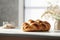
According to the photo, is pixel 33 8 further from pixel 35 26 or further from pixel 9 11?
pixel 35 26

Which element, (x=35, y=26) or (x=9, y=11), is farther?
(x=9, y=11)

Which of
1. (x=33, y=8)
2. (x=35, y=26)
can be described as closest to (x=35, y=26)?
(x=35, y=26)

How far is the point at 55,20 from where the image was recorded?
912 mm

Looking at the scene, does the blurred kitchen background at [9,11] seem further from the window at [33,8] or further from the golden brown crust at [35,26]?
the golden brown crust at [35,26]

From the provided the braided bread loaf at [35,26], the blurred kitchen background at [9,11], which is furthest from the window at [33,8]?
the braided bread loaf at [35,26]

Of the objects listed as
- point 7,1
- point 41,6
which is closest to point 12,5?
point 7,1

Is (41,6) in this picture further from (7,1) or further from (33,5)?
(7,1)

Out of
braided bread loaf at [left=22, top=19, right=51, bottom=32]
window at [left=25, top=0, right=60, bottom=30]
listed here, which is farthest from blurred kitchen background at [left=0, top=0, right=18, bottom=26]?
braided bread loaf at [left=22, top=19, right=51, bottom=32]

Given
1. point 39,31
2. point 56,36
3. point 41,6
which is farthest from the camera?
point 41,6

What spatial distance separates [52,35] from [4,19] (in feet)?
5.68

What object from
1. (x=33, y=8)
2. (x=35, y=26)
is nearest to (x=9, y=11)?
(x=33, y=8)

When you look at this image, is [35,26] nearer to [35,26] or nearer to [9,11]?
[35,26]

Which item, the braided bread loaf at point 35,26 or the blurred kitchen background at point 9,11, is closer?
the braided bread loaf at point 35,26

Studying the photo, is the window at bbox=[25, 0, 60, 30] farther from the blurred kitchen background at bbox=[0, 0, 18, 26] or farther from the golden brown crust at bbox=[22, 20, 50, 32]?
the golden brown crust at bbox=[22, 20, 50, 32]
